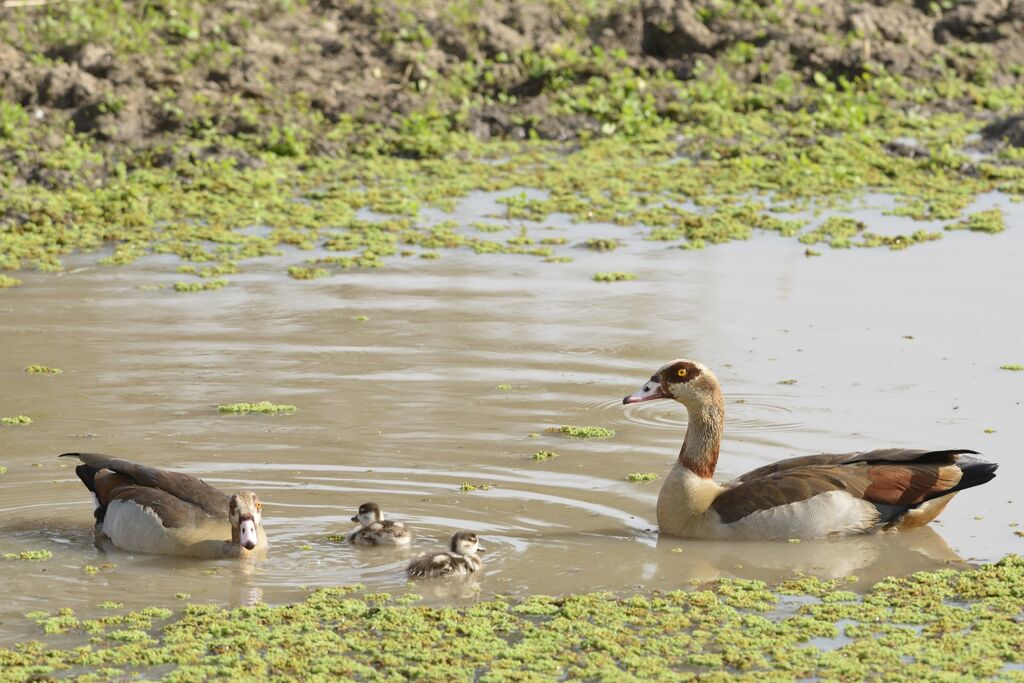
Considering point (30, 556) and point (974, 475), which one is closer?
point (30, 556)

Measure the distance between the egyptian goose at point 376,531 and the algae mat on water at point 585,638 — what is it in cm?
67

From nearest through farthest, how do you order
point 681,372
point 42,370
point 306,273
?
point 681,372 < point 42,370 < point 306,273

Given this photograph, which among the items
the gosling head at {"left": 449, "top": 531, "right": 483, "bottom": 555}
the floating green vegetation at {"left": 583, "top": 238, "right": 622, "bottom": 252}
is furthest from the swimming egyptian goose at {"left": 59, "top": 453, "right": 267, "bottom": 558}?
the floating green vegetation at {"left": 583, "top": 238, "right": 622, "bottom": 252}

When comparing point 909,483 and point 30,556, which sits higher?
point 909,483

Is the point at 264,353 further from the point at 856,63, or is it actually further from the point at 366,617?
the point at 856,63

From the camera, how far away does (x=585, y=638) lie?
8.45 metres

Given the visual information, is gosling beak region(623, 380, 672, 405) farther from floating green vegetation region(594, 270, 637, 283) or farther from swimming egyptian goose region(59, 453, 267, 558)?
floating green vegetation region(594, 270, 637, 283)

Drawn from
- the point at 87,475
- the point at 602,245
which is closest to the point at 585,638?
the point at 87,475

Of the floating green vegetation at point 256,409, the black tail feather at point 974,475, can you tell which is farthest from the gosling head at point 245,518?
the black tail feather at point 974,475

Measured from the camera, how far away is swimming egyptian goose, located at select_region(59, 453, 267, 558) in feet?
33.1

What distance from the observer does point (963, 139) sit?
22.7m

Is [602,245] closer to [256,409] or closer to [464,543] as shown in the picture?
[256,409]

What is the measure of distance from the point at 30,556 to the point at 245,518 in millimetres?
1288

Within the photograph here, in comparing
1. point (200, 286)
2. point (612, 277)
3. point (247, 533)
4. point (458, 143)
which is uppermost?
point (458, 143)
